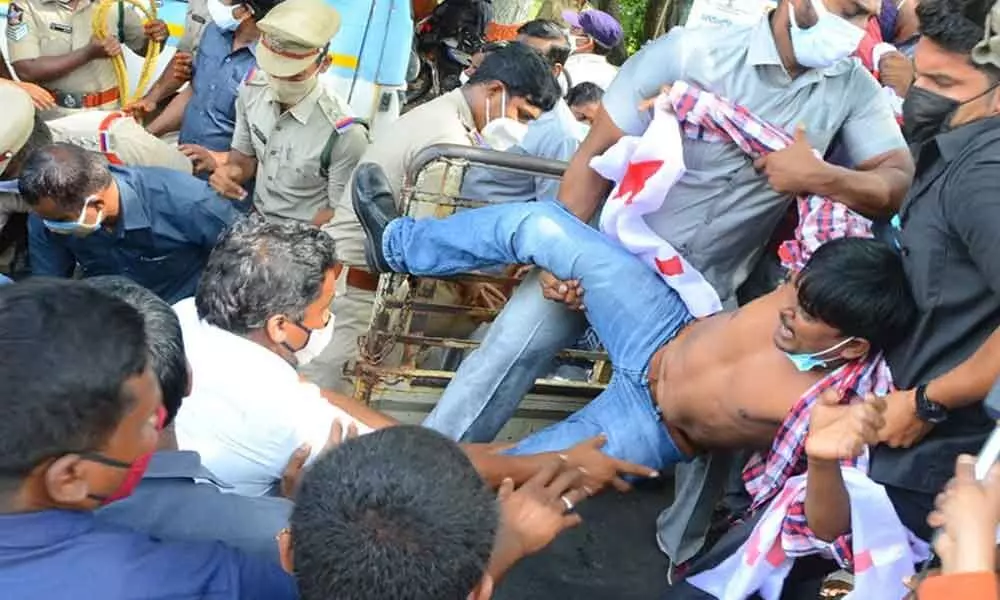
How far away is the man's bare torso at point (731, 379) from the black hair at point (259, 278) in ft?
3.22

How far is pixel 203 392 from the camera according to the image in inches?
82.3

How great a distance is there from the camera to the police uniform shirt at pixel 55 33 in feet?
15.5

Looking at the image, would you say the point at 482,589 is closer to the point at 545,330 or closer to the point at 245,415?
the point at 245,415

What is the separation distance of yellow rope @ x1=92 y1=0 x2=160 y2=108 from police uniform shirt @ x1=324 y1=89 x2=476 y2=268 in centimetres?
195

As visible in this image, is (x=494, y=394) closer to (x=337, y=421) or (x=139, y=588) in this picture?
(x=337, y=421)

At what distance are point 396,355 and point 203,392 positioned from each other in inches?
50.5

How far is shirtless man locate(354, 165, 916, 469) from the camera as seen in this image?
2.23 metres

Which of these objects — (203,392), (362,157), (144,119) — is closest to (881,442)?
(203,392)

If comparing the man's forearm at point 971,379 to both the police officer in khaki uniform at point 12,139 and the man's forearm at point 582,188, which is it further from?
the police officer in khaki uniform at point 12,139

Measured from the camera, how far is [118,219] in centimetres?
346

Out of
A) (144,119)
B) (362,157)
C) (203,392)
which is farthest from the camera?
(144,119)

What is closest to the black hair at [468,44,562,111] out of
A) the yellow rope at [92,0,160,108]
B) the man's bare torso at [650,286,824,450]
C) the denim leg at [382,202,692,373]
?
the denim leg at [382,202,692,373]

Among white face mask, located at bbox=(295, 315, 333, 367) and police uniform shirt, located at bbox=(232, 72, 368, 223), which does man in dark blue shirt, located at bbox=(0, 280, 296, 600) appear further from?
police uniform shirt, located at bbox=(232, 72, 368, 223)

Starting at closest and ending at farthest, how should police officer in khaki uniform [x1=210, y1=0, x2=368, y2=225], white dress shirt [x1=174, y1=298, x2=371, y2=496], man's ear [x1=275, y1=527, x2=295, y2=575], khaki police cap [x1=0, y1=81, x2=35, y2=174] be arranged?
man's ear [x1=275, y1=527, x2=295, y2=575]
white dress shirt [x1=174, y1=298, x2=371, y2=496]
khaki police cap [x1=0, y1=81, x2=35, y2=174]
police officer in khaki uniform [x1=210, y1=0, x2=368, y2=225]
